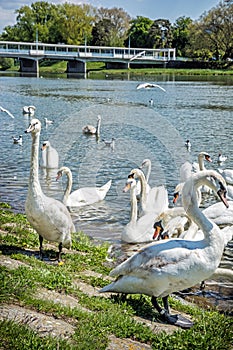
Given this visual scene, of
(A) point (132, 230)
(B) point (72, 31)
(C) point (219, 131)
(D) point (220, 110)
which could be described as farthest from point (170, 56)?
(A) point (132, 230)

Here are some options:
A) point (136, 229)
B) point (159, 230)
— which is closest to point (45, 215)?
point (159, 230)

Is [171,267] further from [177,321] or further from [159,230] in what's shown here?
[159,230]

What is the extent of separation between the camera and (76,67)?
384 ft

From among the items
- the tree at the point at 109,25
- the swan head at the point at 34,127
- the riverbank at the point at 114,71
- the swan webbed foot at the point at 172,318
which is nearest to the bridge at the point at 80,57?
the riverbank at the point at 114,71

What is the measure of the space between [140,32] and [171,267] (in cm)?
13495

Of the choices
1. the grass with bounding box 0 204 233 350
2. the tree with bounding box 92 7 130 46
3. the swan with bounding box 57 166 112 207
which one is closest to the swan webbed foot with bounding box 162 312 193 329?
the grass with bounding box 0 204 233 350

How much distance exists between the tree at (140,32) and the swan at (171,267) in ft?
431

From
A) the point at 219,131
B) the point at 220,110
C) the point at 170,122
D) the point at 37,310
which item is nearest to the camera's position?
the point at 37,310

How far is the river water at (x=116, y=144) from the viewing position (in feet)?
41.9

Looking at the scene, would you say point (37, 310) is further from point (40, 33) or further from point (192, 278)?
point (40, 33)

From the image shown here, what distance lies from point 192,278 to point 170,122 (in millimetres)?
22379

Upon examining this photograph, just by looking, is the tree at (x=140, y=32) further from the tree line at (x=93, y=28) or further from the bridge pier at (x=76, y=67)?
the bridge pier at (x=76, y=67)

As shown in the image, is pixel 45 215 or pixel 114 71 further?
pixel 114 71

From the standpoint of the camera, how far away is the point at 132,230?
391 inches
